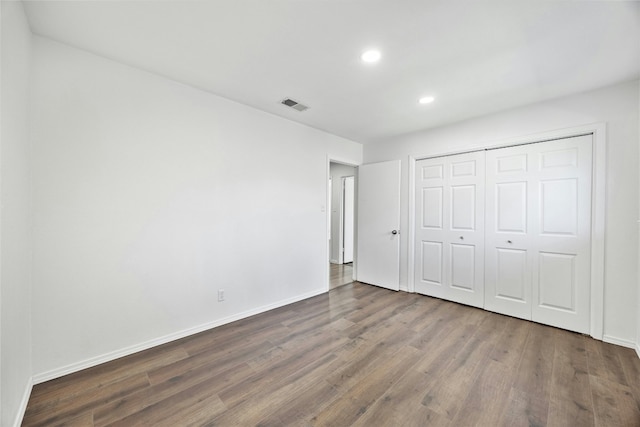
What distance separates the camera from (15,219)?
4.91 feet

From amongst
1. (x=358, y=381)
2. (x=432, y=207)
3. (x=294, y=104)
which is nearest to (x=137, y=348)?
(x=358, y=381)

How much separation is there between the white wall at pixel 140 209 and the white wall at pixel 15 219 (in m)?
0.15

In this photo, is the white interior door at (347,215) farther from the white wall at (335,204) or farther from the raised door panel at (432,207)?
the raised door panel at (432,207)

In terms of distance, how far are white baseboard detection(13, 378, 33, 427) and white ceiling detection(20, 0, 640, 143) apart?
8.06ft

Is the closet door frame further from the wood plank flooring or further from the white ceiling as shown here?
the white ceiling

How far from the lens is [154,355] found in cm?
223

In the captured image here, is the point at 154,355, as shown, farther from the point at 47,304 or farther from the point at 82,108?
the point at 82,108

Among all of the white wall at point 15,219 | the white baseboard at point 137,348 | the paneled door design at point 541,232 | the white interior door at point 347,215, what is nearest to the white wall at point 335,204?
the white interior door at point 347,215

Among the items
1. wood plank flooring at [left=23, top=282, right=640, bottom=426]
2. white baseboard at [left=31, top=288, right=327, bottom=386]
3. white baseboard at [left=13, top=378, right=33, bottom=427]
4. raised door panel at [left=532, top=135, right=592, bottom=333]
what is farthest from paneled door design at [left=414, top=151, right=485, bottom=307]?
white baseboard at [left=13, top=378, right=33, bottom=427]

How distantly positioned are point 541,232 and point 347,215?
12.4 ft

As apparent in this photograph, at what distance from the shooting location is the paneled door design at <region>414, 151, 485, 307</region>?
340cm

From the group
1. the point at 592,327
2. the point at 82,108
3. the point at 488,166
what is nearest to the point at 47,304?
the point at 82,108

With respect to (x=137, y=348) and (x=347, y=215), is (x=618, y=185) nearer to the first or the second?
(x=347, y=215)

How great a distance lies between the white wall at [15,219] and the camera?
1313mm
